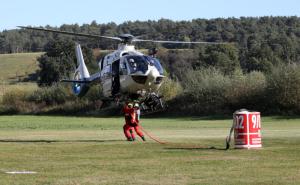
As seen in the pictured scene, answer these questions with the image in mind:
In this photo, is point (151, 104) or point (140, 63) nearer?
point (140, 63)

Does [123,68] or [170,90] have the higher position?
[123,68]

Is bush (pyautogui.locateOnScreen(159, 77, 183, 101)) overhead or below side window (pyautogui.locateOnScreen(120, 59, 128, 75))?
below

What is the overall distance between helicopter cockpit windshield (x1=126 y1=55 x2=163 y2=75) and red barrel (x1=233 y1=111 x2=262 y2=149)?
40.8 ft

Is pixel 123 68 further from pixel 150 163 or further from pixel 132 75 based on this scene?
pixel 150 163

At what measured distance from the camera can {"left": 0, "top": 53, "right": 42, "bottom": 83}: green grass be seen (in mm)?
174500

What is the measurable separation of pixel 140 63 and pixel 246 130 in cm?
1333

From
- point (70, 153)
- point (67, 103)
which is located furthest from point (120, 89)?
point (67, 103)

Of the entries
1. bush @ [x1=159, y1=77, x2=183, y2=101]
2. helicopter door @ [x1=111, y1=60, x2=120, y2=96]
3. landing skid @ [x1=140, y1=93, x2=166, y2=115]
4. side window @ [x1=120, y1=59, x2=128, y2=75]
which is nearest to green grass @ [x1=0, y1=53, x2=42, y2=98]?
bush @ [x1=159, y1=77, x2=183, y2=101]

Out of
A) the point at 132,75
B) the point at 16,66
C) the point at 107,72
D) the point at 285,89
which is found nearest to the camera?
the point at 132,75

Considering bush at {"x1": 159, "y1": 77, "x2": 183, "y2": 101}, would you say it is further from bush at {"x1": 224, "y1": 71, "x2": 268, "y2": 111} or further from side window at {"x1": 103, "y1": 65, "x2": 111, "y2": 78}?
side window at {"x1": 103, "y1": 65, "x2": 111, "y2": 78}

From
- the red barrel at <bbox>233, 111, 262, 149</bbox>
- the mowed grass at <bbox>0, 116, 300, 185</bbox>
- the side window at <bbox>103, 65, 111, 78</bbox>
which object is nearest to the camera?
the mowed grass at <bbox>0, 116, 300, 185</bbox>

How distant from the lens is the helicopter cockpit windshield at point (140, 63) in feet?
125

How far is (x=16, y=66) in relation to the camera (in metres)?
184

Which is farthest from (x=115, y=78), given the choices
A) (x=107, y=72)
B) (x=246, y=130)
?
(x=246, y=130)
